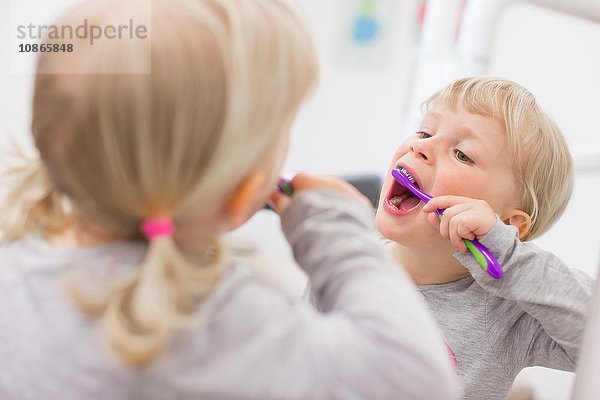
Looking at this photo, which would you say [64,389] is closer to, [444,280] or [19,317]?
[19,317]

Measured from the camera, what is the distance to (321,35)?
2.10 metres

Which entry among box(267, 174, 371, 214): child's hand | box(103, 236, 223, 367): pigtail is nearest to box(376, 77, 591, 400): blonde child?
box(267, 174, 371, 214): child's hand

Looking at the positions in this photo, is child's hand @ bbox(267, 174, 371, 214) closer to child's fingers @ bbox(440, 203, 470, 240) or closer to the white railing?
child's fingers @ bbox(440, 203, 470, 240)

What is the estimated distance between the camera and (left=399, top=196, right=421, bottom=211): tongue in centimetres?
61

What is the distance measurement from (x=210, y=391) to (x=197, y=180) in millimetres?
118

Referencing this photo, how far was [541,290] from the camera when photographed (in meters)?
0.54

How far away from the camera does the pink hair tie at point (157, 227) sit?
402mm

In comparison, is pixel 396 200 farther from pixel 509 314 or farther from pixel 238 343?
pixel 238 343

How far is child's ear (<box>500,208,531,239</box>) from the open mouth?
75 millimetres

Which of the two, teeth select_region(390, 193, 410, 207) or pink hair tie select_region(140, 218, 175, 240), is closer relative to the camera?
pink hair tie select_region(140, 218, 175, 240)

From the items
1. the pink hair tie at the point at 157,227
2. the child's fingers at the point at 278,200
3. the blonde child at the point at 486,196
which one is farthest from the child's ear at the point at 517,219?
the pink hair tie at the point at 157,227

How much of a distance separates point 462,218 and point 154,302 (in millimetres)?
267

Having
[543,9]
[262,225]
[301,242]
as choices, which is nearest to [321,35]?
[262,225]

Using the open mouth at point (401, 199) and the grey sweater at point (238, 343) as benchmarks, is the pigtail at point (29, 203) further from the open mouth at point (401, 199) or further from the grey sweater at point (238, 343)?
the open mouth at point (401, 199)
